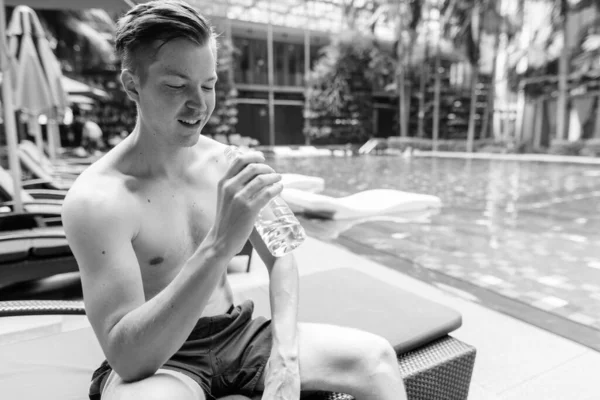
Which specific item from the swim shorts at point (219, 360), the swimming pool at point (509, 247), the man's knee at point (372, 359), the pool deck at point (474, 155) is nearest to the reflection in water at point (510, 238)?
the swimming pool at point (509, 247)

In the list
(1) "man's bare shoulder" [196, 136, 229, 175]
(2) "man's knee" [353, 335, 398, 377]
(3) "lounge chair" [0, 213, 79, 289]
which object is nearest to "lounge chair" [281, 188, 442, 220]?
(3) "lounge chair" [0, 213, 79, 289]

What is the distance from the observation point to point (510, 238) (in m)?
4.91

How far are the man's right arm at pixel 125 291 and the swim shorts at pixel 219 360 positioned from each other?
211 mm

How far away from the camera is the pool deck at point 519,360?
202 cm

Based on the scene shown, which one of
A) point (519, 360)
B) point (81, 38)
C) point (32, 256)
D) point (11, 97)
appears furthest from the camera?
point (81, 38)

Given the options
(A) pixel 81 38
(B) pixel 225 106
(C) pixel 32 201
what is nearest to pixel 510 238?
(C) pixel 32 201

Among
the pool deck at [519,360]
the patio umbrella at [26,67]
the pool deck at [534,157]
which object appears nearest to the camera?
the pool deck at [519,360]

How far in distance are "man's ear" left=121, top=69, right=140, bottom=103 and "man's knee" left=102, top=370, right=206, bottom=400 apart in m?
0.66

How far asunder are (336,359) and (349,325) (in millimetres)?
507

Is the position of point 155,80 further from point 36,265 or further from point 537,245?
point 537,245

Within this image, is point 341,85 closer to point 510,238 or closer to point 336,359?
point 510,238

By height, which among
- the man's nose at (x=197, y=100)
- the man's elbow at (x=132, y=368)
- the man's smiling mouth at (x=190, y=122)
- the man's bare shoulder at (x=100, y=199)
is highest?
the man's nose at (x=197, y=100)

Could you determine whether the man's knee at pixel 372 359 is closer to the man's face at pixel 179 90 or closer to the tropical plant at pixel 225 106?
the man's face at pixel 179 90

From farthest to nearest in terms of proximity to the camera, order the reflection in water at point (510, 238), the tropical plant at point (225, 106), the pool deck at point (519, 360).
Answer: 1. the tropical plant at point (225, 106)
2. the reflection in water at point (510, 238)
3. the pool deck at point (519, 360)
